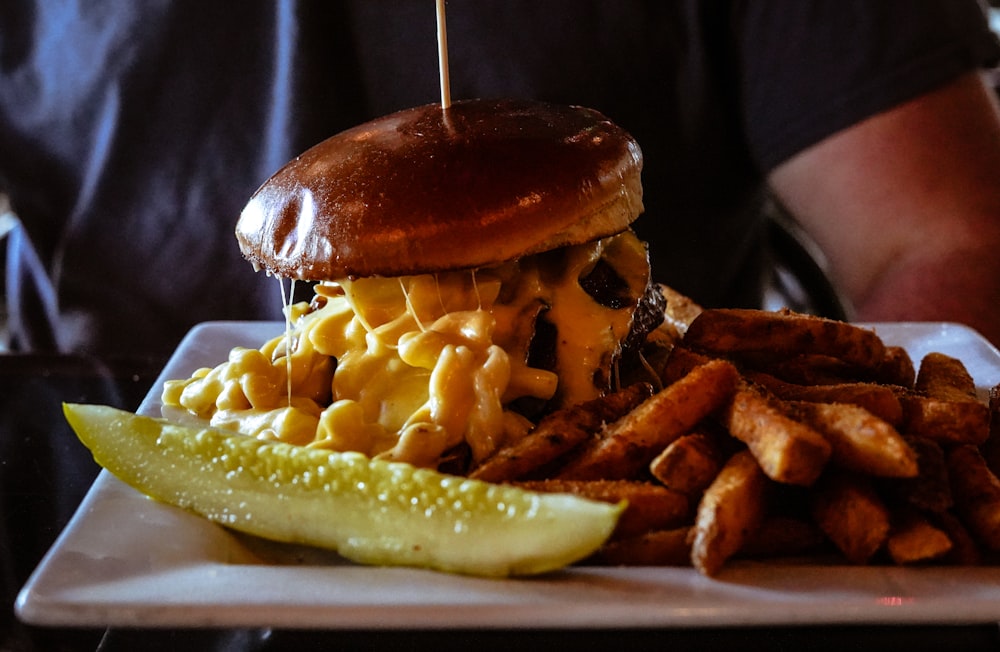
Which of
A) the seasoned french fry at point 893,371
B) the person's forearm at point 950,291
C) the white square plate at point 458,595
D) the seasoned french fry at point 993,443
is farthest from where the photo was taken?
the person's forearm at point 950,291

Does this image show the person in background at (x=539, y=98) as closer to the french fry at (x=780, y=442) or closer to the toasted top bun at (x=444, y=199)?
the toasted top bun at (x=444, y=199)

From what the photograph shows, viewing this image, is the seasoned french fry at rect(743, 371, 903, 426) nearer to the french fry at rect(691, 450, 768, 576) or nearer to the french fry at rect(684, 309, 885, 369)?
the french fry at rect(684, 309, 885, 369)

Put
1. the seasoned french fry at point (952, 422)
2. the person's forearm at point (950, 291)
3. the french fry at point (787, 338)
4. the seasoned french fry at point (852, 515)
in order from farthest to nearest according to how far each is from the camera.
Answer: the person's forearm at point (950, 291) < the french fry at point (787, 338) < the seasoned french fry at point (952, 422) < the seasoned french fry at point (852, 515)

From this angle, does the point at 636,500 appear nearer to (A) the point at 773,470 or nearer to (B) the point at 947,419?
(A) the point at 773,470

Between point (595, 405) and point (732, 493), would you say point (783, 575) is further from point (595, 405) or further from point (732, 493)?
point (595, 405)

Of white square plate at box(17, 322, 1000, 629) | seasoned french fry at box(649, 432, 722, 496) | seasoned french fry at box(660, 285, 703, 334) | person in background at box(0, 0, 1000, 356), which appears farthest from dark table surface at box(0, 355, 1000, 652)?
person in background at box(0, 0, 1000, 356)

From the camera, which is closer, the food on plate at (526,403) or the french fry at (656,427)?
the food on plate at (526,403)

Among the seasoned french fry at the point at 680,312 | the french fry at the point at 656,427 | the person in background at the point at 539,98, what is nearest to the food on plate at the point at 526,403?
the french fry at the point at 656,427

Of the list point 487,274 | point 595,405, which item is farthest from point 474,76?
point 595,405
